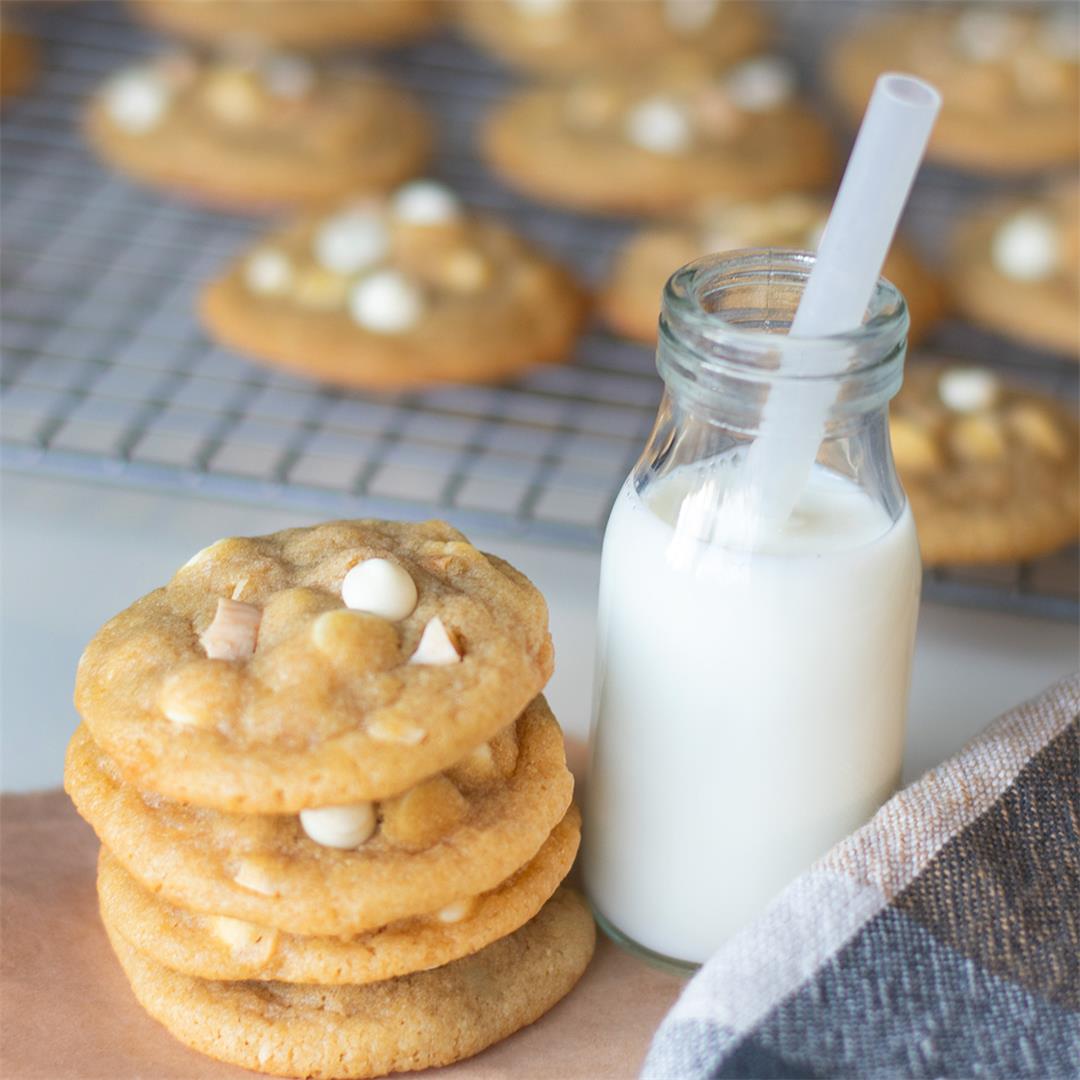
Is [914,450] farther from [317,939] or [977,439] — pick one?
[317,939]

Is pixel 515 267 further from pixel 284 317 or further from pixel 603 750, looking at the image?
pixel 603 750

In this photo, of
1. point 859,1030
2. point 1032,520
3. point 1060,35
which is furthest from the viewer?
point 1060,35

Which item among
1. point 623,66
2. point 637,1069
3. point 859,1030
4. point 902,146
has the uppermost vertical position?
point 902,146

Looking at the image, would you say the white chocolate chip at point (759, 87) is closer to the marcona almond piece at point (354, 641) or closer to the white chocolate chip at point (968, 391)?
the white chocolate chip at point (968, 391)

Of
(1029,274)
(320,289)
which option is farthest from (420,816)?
(1029,274)

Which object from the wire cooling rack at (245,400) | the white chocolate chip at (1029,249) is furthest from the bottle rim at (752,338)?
the white chocolate chip at (1029,249)

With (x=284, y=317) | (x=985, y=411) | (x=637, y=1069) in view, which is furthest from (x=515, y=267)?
(x=637, y=1069)

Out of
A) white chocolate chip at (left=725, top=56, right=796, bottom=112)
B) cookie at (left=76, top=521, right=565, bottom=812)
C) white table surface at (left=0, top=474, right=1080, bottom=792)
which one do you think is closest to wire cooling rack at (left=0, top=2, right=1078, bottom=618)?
white table surface at (left=0, top=474, right=1080, bottom=792)

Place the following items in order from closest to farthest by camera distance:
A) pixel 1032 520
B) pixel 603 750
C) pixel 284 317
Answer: pixel 603 750 < pixel 1032 520 < pixel 284 317

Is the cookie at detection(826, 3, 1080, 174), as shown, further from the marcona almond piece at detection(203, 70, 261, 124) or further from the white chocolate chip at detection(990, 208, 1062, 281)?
the marcona almond piece at detection(203, 70, 261, 124)
